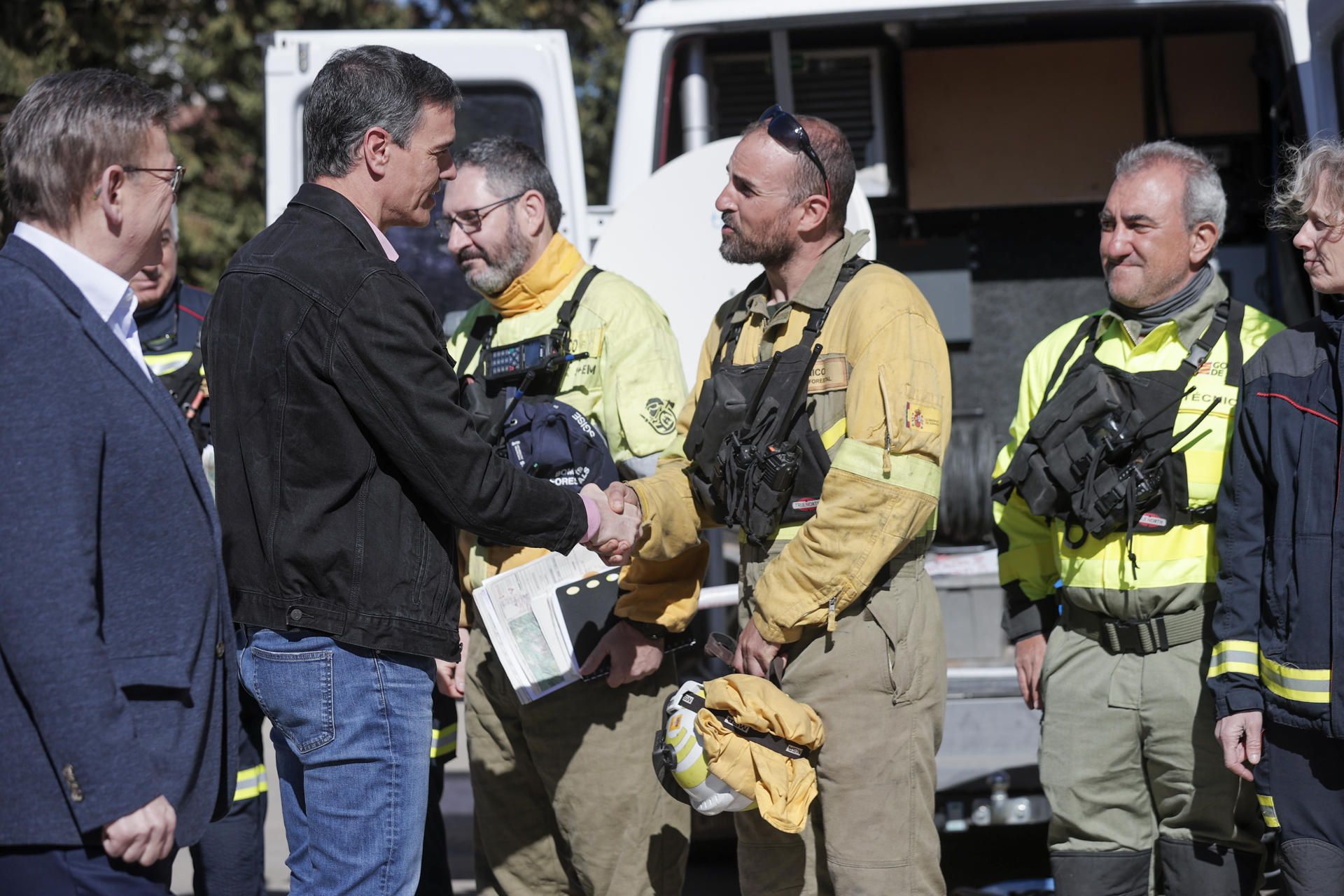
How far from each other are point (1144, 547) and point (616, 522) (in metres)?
1.29

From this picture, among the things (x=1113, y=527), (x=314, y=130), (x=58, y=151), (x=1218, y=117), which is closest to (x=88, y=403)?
(x=58, y=151)

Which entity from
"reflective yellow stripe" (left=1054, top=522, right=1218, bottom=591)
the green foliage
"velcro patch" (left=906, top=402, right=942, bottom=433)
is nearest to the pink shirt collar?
"velcro patch" (left=906, top=402, right=942, bottom=433)

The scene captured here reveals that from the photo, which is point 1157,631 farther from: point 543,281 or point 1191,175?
point 543,281

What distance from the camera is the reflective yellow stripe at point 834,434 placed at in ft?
10.0

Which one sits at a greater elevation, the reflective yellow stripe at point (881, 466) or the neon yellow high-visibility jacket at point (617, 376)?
the neon yellow high-visibility jacket at point (617, 376)

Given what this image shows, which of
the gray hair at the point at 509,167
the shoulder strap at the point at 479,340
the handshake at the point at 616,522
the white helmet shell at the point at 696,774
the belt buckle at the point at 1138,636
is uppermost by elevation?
the gray hair at the point at 509,167

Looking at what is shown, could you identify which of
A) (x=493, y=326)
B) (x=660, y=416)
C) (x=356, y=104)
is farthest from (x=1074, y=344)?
(x=356, y=104)

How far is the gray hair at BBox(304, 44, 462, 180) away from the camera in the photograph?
2.71m

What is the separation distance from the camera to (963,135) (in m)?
5.55

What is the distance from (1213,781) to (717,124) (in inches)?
121

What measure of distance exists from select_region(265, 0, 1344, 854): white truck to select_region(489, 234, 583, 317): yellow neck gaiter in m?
0.61

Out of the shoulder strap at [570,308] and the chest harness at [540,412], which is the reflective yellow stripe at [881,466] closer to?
the chest harness at [540,412]

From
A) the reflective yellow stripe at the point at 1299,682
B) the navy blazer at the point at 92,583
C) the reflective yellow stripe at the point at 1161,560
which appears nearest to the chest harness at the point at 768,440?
the reflective yellow stripe at the point at 1161,560

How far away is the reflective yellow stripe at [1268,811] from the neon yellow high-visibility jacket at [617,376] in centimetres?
141
